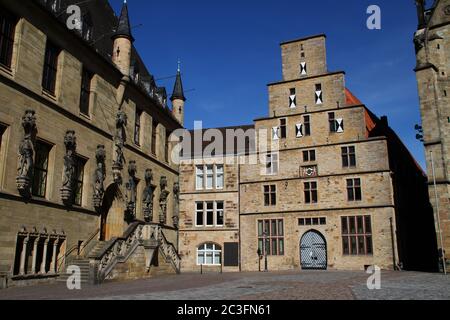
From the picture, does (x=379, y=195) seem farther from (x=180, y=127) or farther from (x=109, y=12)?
(x=109, y=12)

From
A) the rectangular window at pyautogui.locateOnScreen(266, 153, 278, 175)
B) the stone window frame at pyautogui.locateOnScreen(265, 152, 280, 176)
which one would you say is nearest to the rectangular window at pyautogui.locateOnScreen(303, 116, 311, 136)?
the stone window frame at pyautogui.locateOnScreen(265, 152, 280, 176)

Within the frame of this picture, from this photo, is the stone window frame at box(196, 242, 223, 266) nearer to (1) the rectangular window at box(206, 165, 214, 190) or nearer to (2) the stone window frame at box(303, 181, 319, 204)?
(1) the rectangular window at box(206, 165, 214, 190)

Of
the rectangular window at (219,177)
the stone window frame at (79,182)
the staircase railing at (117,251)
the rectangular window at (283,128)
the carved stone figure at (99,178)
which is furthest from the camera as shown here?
the rectangular window at (219,177)

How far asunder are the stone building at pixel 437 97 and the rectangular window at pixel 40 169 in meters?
19.2

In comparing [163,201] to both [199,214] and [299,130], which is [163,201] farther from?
[299,130]

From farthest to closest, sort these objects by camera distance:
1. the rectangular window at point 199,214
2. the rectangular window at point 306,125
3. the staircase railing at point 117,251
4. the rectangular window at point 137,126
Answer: the rectangular window at point 199,214, the rectangular window at point 306,125, the rectangular window at point 137,126, the staircase railing at point 117,251

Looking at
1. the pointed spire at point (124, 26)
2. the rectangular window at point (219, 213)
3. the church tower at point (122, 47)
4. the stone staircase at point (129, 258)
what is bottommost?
the stone staircase at point (129, 258)

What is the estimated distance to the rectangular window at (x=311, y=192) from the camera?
2825 centimetres

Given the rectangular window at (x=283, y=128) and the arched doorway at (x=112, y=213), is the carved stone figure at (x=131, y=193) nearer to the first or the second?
the arched doorway at (x=112, y=213)

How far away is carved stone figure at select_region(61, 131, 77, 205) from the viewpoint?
54.5 ft

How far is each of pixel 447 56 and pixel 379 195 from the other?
8.95 meters

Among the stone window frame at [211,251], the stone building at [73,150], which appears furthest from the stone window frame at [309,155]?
the stone building at [73,150]

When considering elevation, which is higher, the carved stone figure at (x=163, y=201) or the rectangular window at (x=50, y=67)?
the rectangular window at (x=50, y=67)

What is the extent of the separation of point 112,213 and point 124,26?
972 cm
